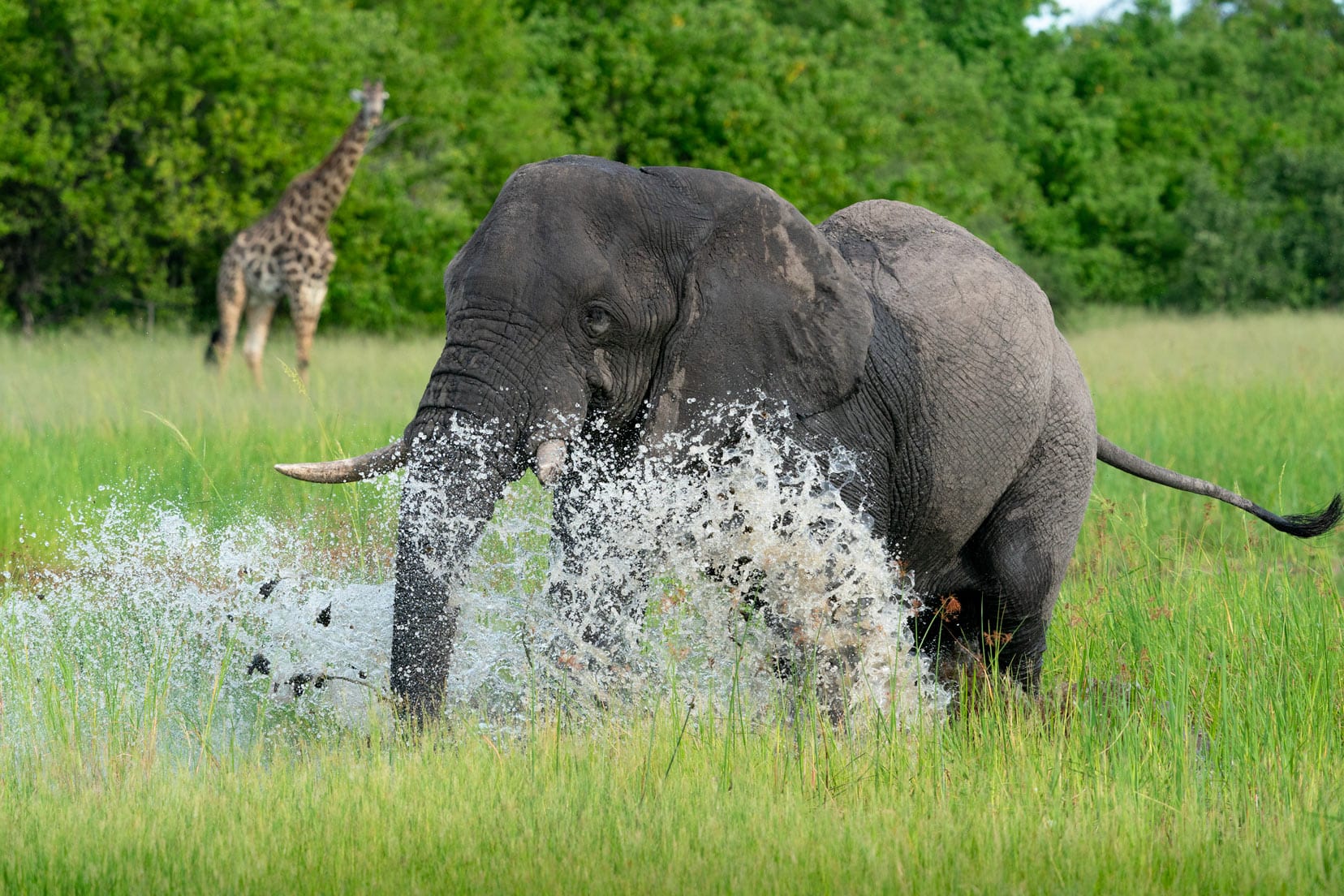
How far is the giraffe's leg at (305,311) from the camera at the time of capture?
13992mm

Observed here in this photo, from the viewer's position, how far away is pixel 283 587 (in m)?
5.23

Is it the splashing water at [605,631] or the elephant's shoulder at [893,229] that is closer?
the splashing water at [605,631]

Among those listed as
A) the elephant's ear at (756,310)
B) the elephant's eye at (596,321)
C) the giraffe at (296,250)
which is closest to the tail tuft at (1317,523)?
the elephant's ear at (756,310)

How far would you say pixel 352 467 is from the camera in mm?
3840

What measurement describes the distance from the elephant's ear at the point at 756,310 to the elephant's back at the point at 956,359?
29cm

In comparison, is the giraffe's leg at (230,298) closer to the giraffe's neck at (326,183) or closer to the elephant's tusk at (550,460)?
the giraffe's neck at (326,183)

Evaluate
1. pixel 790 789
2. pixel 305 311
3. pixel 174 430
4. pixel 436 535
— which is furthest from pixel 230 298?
pixel 790 789

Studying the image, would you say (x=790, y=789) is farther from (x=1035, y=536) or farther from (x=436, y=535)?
(x=1035, y=536)

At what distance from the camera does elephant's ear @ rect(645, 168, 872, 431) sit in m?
3.84

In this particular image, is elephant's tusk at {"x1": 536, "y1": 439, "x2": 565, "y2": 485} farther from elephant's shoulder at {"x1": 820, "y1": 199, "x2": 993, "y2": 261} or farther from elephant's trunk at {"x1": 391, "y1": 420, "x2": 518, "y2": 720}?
elephant's shoulder at {"x1": 820, "y1": 199, "x2": 993, "y2": 261}

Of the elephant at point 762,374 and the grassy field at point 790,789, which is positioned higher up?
the elephant at point 762,374

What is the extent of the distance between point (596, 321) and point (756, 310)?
0.44 m

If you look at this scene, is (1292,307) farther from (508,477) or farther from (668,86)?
(508,477)

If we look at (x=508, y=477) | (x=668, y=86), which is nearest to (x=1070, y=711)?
(x=508, y=477)
